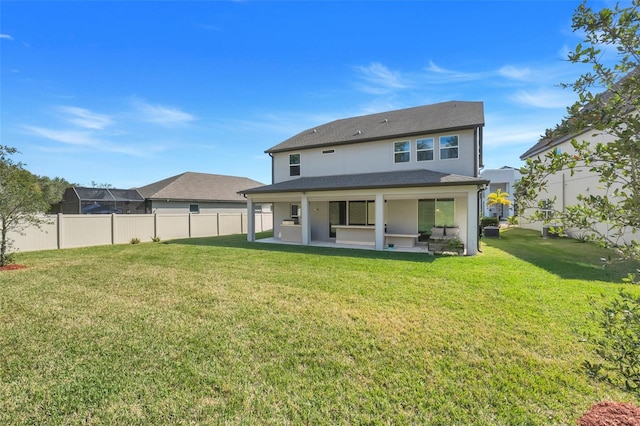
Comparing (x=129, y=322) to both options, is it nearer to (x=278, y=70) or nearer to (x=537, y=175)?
(x=537, y=175)

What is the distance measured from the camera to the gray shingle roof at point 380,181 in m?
11.3

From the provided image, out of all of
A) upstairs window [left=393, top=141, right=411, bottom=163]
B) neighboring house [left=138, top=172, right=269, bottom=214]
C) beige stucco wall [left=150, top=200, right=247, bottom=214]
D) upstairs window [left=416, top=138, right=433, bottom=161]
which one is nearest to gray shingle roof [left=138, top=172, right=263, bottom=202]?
neighboring house [left=138, top=172, right=269, bottom=214]

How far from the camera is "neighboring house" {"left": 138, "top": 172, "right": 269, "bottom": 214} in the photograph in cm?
2323

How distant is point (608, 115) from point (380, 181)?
36.6 feet

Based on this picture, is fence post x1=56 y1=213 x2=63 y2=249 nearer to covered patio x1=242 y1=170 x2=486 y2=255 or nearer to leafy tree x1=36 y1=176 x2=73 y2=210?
covered patio x1=242 y1=170 x2=486 y2=255

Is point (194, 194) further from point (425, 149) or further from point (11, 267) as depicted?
point (425, 149)

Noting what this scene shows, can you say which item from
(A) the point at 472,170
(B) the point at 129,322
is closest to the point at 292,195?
(A) the point at 472,170

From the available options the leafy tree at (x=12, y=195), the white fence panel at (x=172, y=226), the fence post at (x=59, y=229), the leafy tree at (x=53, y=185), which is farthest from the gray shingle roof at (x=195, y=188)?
the leafy tree at (x=12, y=195)

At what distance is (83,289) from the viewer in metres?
6.88

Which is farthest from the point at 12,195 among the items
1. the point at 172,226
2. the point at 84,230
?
the point at 172,226

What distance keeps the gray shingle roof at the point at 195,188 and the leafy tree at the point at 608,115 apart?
21.6m

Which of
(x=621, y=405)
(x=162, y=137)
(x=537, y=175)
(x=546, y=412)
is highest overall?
(x=162, y=137)

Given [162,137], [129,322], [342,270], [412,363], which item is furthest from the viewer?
[162,137]

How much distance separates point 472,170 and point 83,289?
14.8 meters
